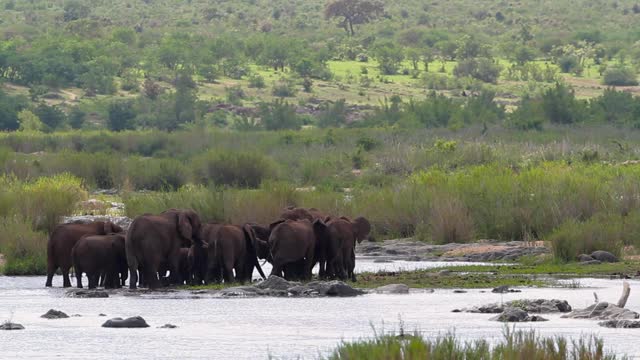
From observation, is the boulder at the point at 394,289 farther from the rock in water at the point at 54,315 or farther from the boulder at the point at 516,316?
the rock in water at the point at 54,315

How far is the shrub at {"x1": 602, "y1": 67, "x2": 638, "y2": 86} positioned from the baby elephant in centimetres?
6504

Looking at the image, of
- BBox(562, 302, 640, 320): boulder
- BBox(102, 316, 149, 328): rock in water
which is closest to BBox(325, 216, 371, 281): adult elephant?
BBox(562, 302, 640, 320): boulder

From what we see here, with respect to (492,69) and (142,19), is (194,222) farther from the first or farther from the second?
(142,19)

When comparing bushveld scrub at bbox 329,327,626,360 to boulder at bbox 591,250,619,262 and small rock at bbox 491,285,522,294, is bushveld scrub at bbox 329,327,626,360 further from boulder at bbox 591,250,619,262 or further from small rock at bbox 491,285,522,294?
boulder at bbox 591,250,619,262

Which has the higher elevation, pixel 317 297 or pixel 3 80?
pixel 3 80

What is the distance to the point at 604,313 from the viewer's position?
784 inches

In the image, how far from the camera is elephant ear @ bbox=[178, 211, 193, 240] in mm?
23969

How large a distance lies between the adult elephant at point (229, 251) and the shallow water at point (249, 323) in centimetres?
116

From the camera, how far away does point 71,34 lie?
96188 mm

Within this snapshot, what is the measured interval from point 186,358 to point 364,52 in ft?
277

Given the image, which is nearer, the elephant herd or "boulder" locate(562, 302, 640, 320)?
"boulder" locate(562, 302, 640, 320)

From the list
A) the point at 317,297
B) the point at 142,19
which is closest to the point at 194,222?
the point at 317,297

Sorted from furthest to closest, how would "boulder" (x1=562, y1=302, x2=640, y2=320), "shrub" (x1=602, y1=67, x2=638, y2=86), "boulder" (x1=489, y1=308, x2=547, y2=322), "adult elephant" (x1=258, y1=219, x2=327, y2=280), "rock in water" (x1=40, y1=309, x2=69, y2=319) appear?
"shrub" (x1=602, y1=67, x2=638, y2=86)
"adult elephant" (x1=258, y1=219, x2=327, y2=280)
"rock in water" (x1=40, y1=309, x2=69, y2=319)
"boulder" (x1=489, y1=308, x2=547, y2=322)
"boulder" (x1=562, y1=302, x2=640, y2=320)

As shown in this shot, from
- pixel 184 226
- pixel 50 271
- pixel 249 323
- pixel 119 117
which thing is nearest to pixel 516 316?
pixel 249 323
